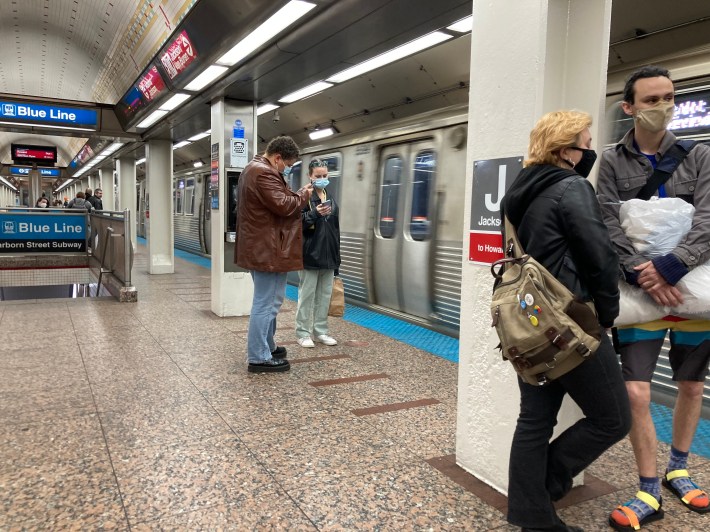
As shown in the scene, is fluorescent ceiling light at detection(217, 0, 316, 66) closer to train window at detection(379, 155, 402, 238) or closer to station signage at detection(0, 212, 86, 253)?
train window at detection(379, 155, 402, 238)

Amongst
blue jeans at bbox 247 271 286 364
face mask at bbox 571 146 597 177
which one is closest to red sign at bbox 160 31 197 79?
blue jeans at bbox 247 271 286 364

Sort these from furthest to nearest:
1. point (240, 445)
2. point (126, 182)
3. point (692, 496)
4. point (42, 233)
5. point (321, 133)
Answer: point (126, 182) → point (42, 233) → point (321, 133) → point (240, 445) → point (692, 496)

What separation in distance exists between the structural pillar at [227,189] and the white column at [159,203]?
4495 mm

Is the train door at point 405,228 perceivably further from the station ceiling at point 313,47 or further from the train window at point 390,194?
the station ceiling at point 313,47

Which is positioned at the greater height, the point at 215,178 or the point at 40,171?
the point at 40,171

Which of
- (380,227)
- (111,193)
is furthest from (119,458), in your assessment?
(111,193)

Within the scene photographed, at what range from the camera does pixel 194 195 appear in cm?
1492

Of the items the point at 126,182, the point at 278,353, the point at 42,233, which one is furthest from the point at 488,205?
the point at 126,182

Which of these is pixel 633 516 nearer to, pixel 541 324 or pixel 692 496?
pixel 692 496

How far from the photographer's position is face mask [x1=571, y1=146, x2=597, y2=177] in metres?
1.92

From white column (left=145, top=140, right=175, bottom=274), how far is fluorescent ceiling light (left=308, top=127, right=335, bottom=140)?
369 centimetres

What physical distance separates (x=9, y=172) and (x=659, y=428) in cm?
4492

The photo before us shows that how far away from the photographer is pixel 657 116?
7.08 ft

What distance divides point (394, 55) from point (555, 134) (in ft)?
11.6
